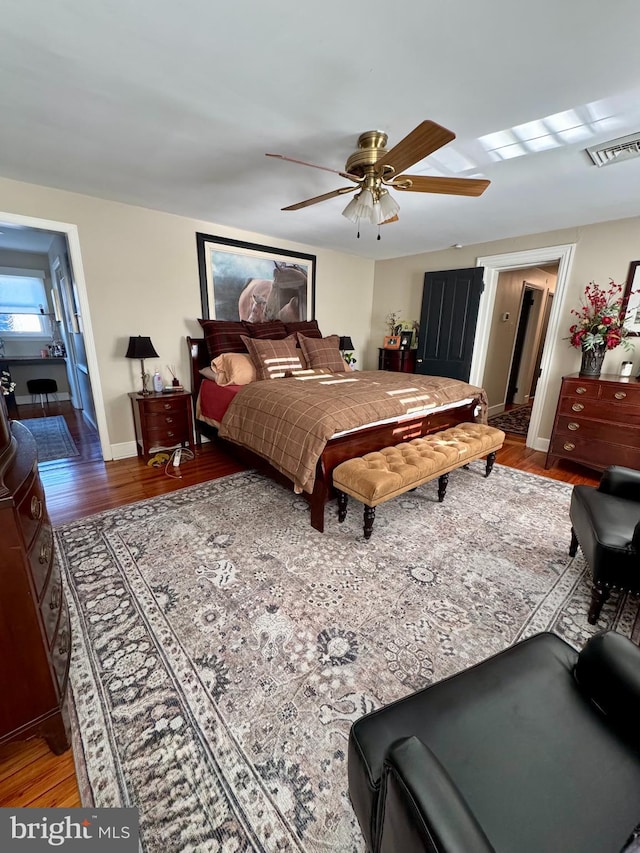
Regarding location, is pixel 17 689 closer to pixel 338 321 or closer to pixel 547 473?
pixel 547 473

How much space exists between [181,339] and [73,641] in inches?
118

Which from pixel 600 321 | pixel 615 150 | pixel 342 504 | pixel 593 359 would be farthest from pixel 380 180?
pixel 593 359

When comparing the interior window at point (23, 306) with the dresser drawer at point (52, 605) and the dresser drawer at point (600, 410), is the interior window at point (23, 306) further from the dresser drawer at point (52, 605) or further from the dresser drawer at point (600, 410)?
the dresser drawer at point (600, 410)

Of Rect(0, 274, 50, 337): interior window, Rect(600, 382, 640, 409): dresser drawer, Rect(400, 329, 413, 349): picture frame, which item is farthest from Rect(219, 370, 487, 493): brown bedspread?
Rect(0, 274, 50, 337): interior window

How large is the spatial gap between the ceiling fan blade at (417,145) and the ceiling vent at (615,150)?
48.5 inches

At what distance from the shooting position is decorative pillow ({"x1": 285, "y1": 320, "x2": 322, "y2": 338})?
4359 mm

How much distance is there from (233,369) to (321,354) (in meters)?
1.08

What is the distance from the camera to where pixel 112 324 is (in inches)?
132

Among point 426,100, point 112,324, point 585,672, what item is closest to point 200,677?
point 585,672

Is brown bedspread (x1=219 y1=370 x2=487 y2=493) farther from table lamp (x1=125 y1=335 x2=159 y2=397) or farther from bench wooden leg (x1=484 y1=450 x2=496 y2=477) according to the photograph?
table lamp (x1=125 y1=335 x2=159 y2=397)

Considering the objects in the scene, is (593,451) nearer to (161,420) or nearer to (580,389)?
(580,389)

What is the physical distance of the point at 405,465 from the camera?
2336 millimetres

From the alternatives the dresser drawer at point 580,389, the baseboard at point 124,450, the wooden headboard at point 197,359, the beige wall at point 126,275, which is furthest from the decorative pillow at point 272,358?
the dresser drawer at point 580,389

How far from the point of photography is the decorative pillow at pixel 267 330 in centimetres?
402
